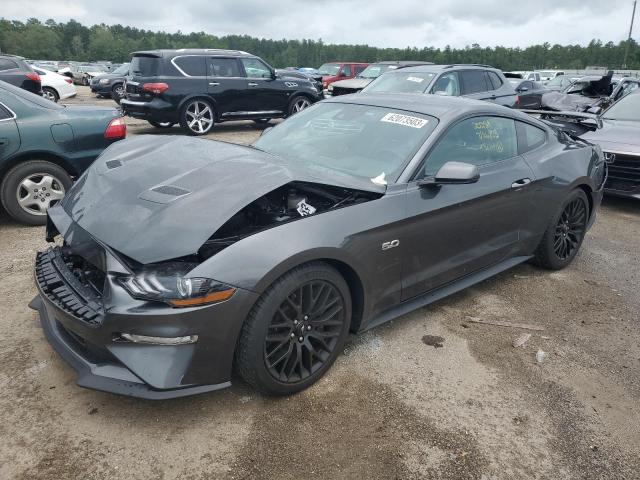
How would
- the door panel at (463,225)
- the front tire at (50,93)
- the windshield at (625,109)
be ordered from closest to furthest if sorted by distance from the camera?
the door panel at (463,225)
the windshield at (625,109)
the front tire at (50,93)

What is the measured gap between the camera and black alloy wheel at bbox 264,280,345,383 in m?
2.53

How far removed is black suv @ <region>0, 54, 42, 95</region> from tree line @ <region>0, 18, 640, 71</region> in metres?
67.0

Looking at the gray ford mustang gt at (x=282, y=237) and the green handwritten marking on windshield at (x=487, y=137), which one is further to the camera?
the green handwritten marking on windshield at (x=487, y=137)

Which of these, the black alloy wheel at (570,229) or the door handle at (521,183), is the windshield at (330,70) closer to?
the black alloy wheel at (570,229)

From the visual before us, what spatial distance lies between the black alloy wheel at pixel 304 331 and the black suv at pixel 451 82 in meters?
6.41

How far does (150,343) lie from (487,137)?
2817 millimetres

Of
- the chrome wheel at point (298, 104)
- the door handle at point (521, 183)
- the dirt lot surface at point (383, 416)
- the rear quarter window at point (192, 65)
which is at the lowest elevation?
the dirt lot surface at point (383, 416)

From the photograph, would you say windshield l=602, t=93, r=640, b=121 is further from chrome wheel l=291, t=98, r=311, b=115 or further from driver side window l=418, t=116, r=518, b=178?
chrome wheel l=291, t=98, r=311, b=115

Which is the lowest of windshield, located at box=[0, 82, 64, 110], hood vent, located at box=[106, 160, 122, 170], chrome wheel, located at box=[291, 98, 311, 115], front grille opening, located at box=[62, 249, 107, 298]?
chrome wheel, located at box=[291, 98, 311, 115]

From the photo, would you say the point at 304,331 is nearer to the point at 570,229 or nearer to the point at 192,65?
the point at 570,229

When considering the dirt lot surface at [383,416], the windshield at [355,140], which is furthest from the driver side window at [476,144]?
the dirt lot surface at [383,416]

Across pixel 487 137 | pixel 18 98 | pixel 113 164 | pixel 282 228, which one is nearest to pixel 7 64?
pixel 18 98

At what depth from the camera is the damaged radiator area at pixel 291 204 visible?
111 inches

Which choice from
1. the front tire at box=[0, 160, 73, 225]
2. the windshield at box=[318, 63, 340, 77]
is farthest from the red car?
the front tire at box=[0, 160, 73, 225]
